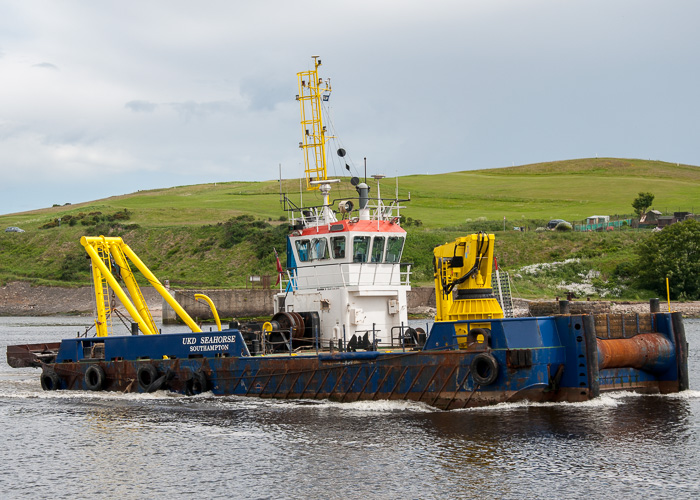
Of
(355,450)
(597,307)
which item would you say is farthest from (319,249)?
(355,450)

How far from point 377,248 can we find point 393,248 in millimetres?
534

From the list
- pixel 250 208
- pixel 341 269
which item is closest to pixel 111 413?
pixel 341 269

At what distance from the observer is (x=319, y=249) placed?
22.2 meters

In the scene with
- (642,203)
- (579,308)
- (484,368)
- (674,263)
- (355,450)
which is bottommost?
(355,450)

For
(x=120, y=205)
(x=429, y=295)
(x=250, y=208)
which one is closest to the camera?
(x=429, y=295)

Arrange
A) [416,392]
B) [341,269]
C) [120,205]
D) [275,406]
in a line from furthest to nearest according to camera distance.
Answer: [120,205]
[341,269]
[275,406]
[416,392]

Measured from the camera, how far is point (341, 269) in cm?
2152

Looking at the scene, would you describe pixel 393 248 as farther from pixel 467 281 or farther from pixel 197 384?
pixel 197 384

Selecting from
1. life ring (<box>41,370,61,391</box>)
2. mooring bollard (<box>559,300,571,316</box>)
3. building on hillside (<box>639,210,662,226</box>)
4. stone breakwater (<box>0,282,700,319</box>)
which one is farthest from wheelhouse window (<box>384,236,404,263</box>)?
building on hillside (<box>639,210,662,226</box>)

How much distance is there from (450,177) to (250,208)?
36762 mm

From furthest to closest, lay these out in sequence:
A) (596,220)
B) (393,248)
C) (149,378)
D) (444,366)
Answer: (596,220)
(149,378)
(393,248)
(444,366)

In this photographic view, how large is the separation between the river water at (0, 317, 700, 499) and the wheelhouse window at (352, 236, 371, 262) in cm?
401

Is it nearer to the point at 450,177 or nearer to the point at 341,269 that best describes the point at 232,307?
the point at 341,269

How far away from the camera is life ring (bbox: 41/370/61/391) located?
82.5ft
